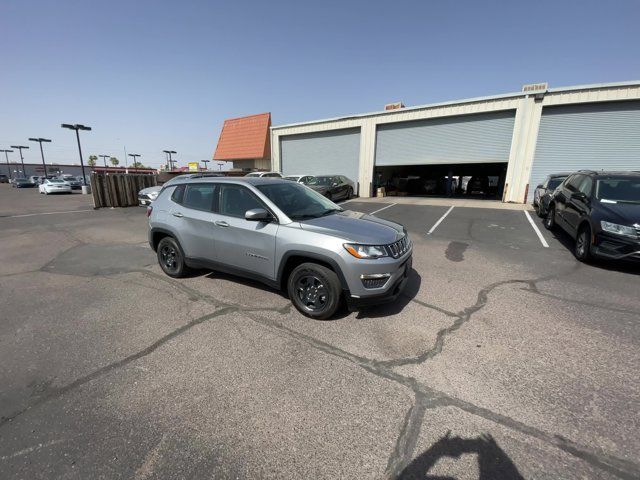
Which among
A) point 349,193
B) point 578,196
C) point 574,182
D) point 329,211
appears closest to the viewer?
point 329,211

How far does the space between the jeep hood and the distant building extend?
84.0 ft

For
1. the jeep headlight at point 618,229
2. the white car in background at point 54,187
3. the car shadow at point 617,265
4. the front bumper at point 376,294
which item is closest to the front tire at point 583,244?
the car shadow at point 617,265

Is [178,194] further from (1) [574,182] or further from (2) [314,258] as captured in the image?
(1) [574,182]

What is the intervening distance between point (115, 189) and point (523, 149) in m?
21.1

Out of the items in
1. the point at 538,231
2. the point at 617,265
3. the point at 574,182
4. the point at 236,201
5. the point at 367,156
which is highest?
the point at 367,156

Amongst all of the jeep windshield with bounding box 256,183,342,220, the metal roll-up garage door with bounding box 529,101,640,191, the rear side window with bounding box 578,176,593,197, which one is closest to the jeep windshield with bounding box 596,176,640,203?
the rear side window with bounding box 578,176,593,197

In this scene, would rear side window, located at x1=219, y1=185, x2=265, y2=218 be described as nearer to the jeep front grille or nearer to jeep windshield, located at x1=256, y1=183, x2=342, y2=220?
jeep windshield, located at x1=256, y1=183, x2=342, y2=220

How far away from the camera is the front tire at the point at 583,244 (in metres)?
5.54

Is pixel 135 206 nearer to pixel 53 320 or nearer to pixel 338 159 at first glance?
pixel 338 159

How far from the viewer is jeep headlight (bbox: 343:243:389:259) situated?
3.23 meters

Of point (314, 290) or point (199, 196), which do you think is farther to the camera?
point (199, 196)

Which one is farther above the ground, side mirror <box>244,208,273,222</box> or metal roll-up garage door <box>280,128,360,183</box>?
metal roll-up garage door <box>280,128,360,183</box>

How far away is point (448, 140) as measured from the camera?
16.5 metres

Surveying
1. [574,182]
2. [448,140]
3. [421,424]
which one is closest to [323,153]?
[448,140]
